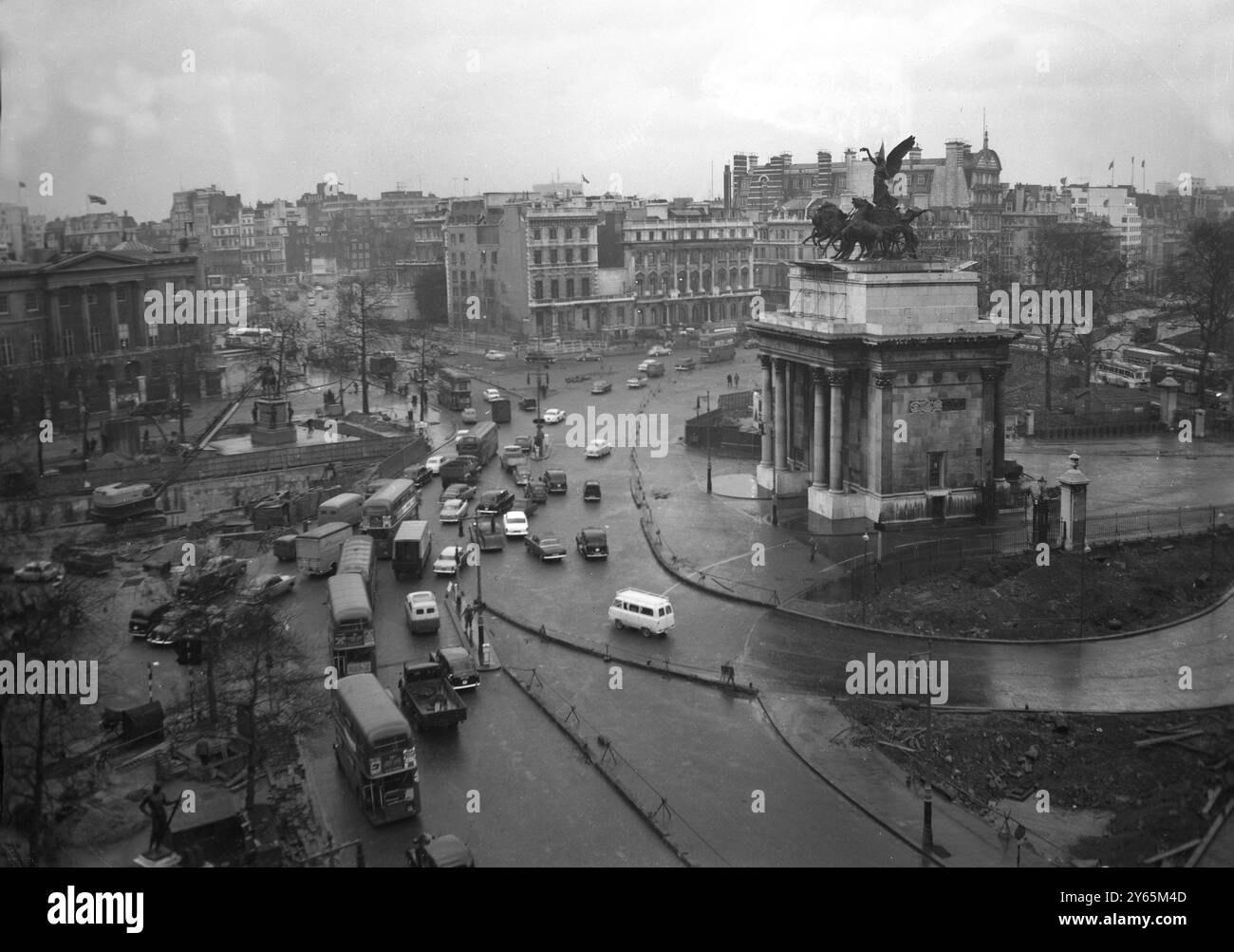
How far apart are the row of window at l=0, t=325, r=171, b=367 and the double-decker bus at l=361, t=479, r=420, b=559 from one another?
14316 mm

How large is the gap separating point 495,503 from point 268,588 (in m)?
14.0

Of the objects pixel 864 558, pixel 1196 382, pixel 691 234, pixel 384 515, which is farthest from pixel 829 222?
pixel 691 234

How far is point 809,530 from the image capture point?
40.0 meters

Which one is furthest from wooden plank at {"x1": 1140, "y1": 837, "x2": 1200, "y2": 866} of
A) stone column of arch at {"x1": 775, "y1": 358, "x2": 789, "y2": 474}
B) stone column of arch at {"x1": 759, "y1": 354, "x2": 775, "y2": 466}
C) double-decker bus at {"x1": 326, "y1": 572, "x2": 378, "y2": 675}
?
stone column of arch at {"x1": 759, "y1": 354, "x2": 775, "y2": 466}

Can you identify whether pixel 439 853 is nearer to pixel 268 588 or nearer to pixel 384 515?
pixel 268 588

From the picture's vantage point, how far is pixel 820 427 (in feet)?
137

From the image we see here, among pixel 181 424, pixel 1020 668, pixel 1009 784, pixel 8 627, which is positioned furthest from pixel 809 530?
pixel 181 424

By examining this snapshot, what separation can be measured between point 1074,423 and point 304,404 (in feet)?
143

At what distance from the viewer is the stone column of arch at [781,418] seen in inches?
1775

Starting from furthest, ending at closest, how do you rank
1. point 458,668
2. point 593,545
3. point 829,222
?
point 829,222 → point 593,545 → point 458,668

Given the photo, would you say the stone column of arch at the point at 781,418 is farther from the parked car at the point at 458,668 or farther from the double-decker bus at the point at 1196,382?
the double-decker bus at the point at 1196,382

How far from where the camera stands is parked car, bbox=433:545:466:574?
1448 inches
